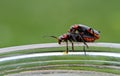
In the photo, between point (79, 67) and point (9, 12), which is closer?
point (79, 67)

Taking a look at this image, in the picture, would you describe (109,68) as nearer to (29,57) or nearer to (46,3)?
(29,57)

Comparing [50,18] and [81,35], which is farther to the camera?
[50,18]

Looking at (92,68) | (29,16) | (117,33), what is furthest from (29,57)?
(29,16)

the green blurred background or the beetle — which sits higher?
the green blurred background

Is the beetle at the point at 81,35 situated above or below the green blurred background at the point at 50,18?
below

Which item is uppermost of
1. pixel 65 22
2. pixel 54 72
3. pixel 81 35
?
pixel 65 22

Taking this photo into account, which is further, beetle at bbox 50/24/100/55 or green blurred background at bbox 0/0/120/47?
green blurred background at bbox 0/0/120/47

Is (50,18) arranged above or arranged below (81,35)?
above

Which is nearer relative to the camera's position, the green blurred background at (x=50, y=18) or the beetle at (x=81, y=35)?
the beetle at (x=81, y=35)
